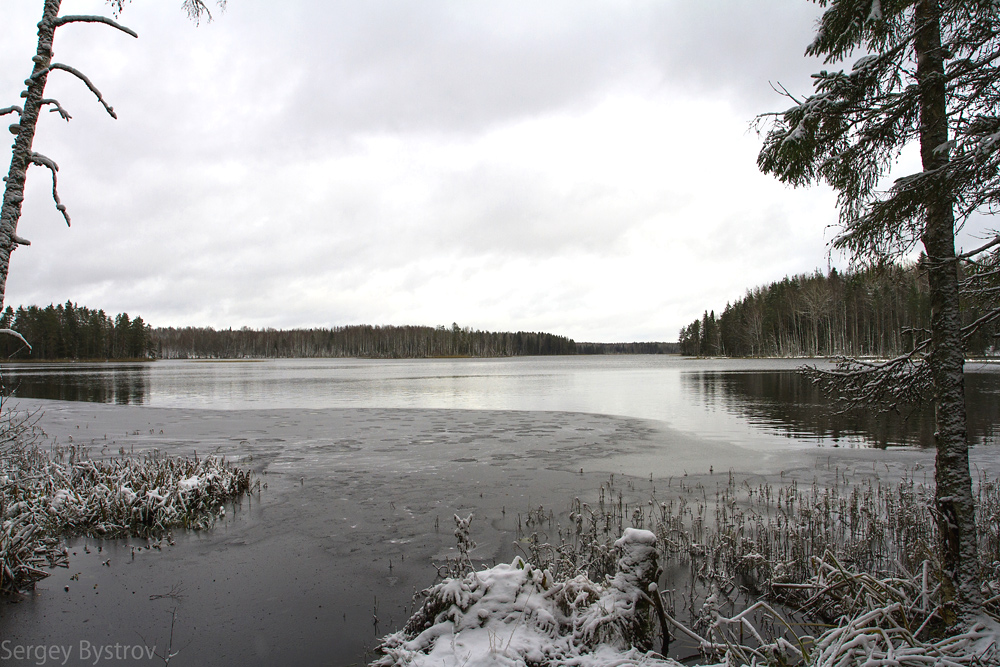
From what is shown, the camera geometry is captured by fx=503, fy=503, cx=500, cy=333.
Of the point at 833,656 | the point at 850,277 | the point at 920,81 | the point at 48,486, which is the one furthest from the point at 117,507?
the point at 920,81

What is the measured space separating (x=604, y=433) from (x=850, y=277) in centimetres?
1395

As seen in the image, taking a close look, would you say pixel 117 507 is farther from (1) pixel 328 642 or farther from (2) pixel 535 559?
(2) pixel 535 559

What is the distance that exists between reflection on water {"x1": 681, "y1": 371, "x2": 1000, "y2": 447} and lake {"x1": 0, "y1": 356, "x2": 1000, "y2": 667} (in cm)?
16

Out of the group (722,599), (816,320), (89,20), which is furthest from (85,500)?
(816,320)

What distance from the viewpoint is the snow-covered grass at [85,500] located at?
661cm

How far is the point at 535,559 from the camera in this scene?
→ 6691 mm

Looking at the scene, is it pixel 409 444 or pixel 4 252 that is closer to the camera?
pixel 4 252

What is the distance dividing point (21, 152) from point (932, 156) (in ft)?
31.2

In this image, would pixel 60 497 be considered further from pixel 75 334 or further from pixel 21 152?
pixel 75 334

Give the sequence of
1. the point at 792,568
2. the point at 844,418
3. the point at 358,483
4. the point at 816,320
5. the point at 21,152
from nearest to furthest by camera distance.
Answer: the point at 21,152, the point at 792,568, the point at 358,483, the point at 844,418, the point at 816,320

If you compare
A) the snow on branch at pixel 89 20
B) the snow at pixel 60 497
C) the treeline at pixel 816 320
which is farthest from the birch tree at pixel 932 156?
the treeline at pixel 816 320

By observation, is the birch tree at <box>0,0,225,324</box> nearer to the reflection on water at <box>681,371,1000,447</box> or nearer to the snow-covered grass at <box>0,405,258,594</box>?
the snow-covered grass at <box>0,405,258,594</box>

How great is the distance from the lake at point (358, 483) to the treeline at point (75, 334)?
101071 mm

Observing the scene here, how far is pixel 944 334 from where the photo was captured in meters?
5.36
